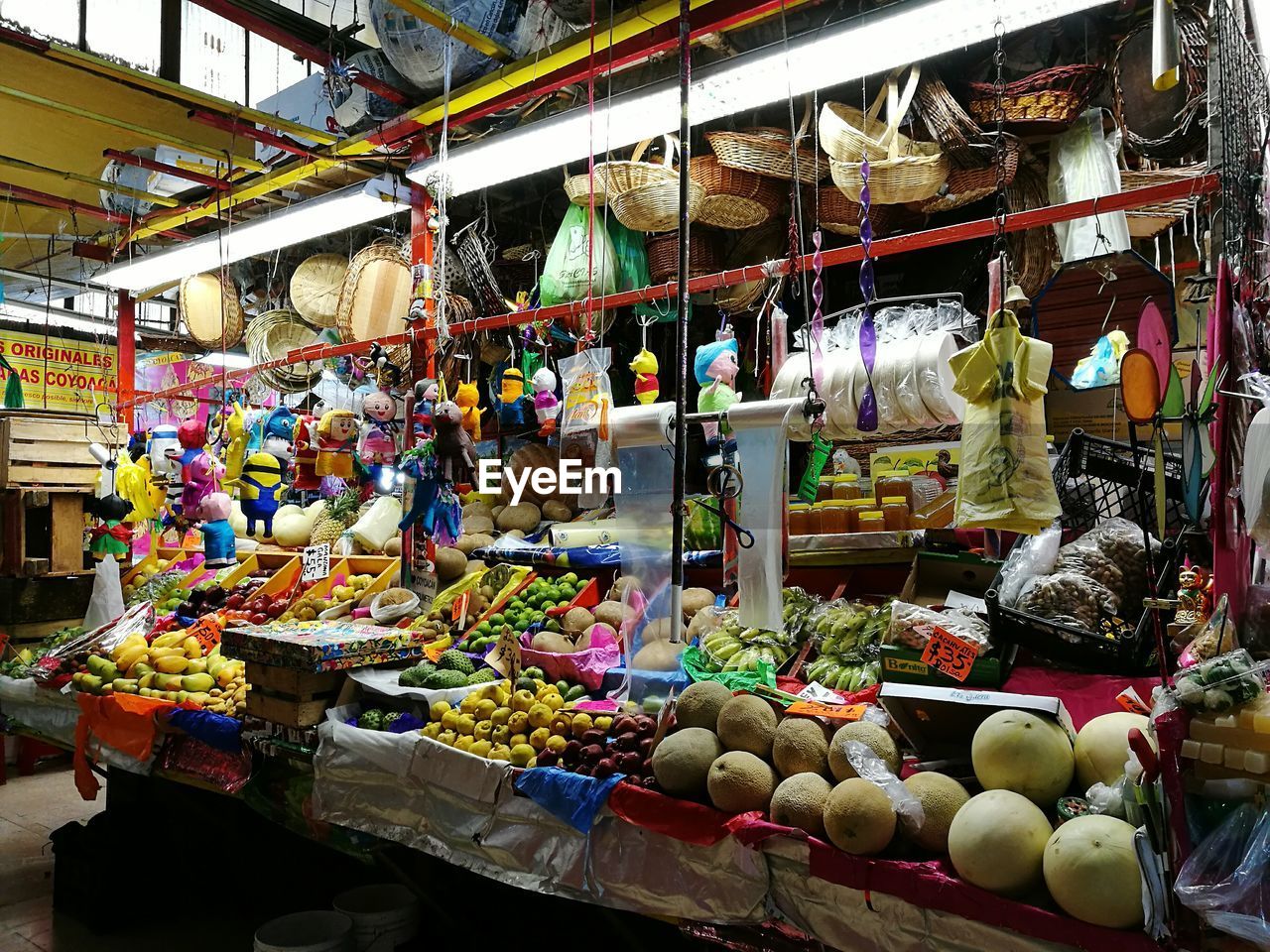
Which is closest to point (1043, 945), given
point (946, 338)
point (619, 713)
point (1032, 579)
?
point (1032, 579)

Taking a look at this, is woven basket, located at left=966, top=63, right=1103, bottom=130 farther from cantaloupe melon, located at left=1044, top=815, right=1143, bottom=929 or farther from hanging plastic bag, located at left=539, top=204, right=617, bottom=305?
cantaloupe melon, located at left=1044, top=815, right=1143, bottom=929

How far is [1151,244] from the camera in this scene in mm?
4723

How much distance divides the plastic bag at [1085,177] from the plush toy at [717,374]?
70.9 inches

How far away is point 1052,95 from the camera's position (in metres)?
3.97

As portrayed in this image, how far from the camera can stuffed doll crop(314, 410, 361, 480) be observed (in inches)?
186

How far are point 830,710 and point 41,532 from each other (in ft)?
16.8

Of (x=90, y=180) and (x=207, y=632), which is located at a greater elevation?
(x=90, y=180)

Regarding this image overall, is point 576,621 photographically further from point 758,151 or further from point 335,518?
point 335,518

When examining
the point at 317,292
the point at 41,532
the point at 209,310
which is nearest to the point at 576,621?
the point at 41,532

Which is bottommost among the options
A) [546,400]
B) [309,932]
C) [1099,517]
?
[309,932]

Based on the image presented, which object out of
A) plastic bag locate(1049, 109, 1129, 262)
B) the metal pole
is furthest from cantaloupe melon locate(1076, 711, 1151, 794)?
plastic bag locate(1049, 109, 1129, 262)

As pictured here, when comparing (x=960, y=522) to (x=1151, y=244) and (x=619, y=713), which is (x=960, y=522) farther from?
(x=1151, y=244)

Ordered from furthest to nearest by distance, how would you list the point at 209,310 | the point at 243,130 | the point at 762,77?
the point at 209,310 → the point at 243,130 → the point at 762,77

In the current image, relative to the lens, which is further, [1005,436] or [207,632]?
[207,632]
